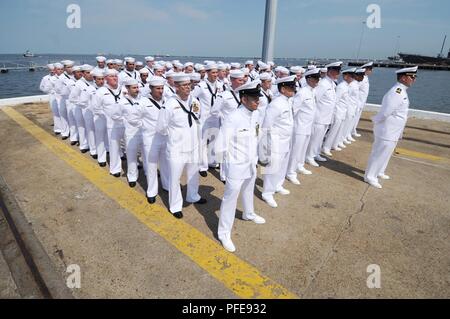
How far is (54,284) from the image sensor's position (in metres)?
2.83

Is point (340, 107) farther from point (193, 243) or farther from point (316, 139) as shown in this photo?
point (193, 243)

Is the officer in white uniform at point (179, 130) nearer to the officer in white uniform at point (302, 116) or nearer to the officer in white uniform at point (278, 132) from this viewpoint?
the officer in white uniform at point (278, 132)

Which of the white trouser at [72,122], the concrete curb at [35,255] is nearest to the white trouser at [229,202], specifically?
the concrete curb at [35,255]

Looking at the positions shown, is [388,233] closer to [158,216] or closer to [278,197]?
[278,197]

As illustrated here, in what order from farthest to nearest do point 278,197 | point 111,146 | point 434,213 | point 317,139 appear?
point 317,139
point 111,146
point 278,197
point 434,213

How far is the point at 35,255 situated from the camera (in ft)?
10.6

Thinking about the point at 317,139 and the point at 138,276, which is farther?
the point at 317,139

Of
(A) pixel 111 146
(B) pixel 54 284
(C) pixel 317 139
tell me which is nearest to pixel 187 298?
(B) pixel 54 284

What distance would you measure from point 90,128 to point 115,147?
56.2 inches

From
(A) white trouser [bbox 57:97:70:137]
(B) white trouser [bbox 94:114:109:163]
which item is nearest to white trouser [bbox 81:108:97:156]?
(B) white trouser [bbox 94:114:109:163]

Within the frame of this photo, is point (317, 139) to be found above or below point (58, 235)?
above

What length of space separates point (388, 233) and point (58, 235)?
469cm
